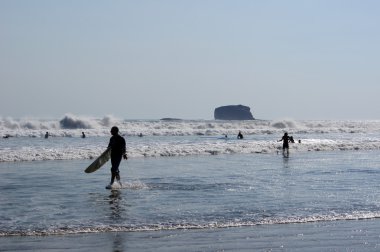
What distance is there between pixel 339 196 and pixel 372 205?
1664mm

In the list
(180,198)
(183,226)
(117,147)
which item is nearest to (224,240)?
(183,226)

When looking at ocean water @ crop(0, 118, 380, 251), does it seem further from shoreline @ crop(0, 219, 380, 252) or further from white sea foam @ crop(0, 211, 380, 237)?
shoreline @ crop(0, 219, 380, 252)

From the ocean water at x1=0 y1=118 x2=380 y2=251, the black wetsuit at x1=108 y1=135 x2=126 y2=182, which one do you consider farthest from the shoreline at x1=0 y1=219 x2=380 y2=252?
the black wetsuit at x1=108 y1=135 x2=126 y2=182

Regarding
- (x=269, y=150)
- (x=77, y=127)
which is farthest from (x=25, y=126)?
(x=269, y=150)

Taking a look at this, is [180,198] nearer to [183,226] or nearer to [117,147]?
[183,226]

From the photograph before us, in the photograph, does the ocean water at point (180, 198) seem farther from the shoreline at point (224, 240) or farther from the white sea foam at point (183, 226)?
the shoreline at point (224, 240)

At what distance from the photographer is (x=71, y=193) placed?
14.8 meters

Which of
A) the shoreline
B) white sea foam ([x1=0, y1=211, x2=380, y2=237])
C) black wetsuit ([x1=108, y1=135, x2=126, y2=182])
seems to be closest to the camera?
the shoreline

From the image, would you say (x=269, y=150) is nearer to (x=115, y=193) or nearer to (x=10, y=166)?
(x=10, y=166)

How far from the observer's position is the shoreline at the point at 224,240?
26.7ft

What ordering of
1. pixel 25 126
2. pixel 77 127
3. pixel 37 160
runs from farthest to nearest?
pixel 77 127 < pixel 25 126 < pixel 37 160

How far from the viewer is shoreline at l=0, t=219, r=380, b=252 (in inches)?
321

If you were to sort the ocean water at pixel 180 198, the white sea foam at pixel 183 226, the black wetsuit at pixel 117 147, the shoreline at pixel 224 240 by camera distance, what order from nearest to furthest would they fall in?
the shoreline at pixel 224 240, the white sea foam at pixel 183 226, the ocean water at pixel 180 198, the black wetsuit at pixel 117 147

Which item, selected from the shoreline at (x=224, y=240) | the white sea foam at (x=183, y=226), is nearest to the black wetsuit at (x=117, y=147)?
A: the white sea foam at (x=183, y=226)
